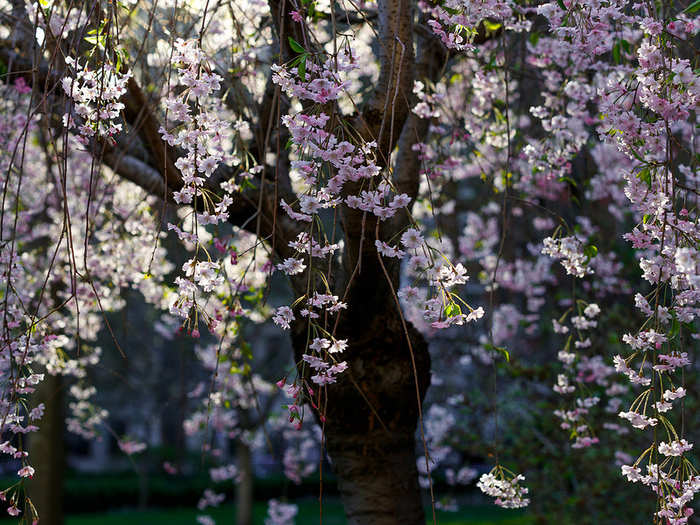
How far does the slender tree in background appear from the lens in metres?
2.04

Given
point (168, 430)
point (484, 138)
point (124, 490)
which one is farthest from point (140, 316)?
point (484, 138)

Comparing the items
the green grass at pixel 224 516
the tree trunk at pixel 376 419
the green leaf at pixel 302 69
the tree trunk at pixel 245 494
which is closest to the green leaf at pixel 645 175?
the green leaf at pixel 302 69

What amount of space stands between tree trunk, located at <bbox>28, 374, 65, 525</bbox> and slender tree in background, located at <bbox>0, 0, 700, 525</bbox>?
254cm

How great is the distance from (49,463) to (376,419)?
566 cm

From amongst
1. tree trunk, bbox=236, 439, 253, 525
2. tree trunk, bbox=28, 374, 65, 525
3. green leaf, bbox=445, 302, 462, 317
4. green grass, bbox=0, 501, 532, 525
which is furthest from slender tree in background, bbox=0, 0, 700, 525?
green grass, bbox=0, 501, 532, 525

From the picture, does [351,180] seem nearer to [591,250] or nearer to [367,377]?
[591,250]

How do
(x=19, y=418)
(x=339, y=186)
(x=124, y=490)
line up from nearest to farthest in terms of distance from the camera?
(x=339, y=186) < (x=19, y=418) < (x=124, y=490)

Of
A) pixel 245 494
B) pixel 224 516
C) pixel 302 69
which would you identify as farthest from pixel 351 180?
pixel 224 516

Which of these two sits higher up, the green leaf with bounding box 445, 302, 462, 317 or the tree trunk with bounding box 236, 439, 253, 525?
the green leaf with bounding box 445, 302, 462, 317

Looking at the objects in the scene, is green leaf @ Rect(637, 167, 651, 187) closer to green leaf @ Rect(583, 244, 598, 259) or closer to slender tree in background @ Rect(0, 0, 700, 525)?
slender tree in background @ Rect(0, 0, 700, 525)

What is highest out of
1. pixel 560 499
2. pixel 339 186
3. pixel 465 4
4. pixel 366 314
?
pixel 465 4

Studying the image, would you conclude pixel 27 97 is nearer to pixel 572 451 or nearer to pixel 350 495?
pixel 350 495

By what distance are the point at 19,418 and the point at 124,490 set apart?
608 inches

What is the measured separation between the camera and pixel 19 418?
2441 mm
